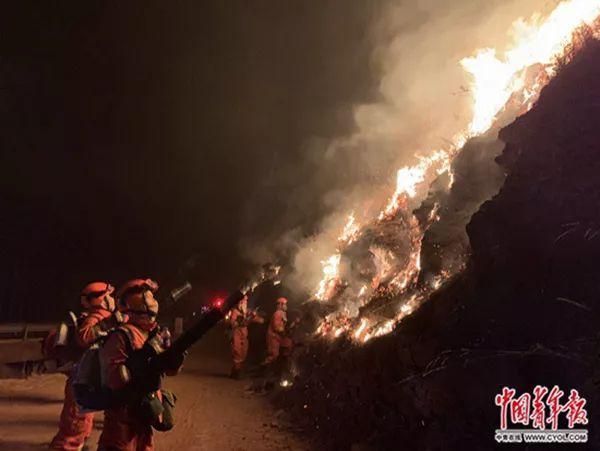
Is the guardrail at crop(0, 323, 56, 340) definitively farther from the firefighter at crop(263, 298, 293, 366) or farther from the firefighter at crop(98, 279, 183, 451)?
the firefighter at crop(98, 279, 183, 451)

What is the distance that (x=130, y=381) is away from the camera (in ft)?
13.3

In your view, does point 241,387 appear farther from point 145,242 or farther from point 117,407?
point 145,242

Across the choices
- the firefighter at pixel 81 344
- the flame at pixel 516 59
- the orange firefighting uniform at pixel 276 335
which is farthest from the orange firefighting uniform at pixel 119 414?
the flame at pixel 516 59

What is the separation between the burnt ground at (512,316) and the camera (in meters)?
5.73

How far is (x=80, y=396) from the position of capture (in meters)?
4.00

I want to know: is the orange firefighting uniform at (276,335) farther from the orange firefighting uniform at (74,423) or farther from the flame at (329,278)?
the orange firefighting uniform at (74,423)

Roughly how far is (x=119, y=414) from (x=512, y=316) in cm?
493

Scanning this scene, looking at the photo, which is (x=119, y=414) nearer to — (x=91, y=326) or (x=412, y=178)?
(x=91, y=326)

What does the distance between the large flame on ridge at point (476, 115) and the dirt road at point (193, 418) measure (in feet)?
8.50

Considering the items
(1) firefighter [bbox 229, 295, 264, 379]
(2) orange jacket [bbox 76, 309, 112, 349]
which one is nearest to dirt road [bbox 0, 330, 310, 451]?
(1) firefighter [bbox 229, 295, 264, 379]

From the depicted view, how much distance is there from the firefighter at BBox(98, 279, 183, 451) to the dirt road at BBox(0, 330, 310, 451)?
3.77 metres

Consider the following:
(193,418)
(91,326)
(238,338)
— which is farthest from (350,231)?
(91,326)

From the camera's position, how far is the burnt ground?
5.73 m

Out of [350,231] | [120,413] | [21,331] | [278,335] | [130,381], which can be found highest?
[350,231]
